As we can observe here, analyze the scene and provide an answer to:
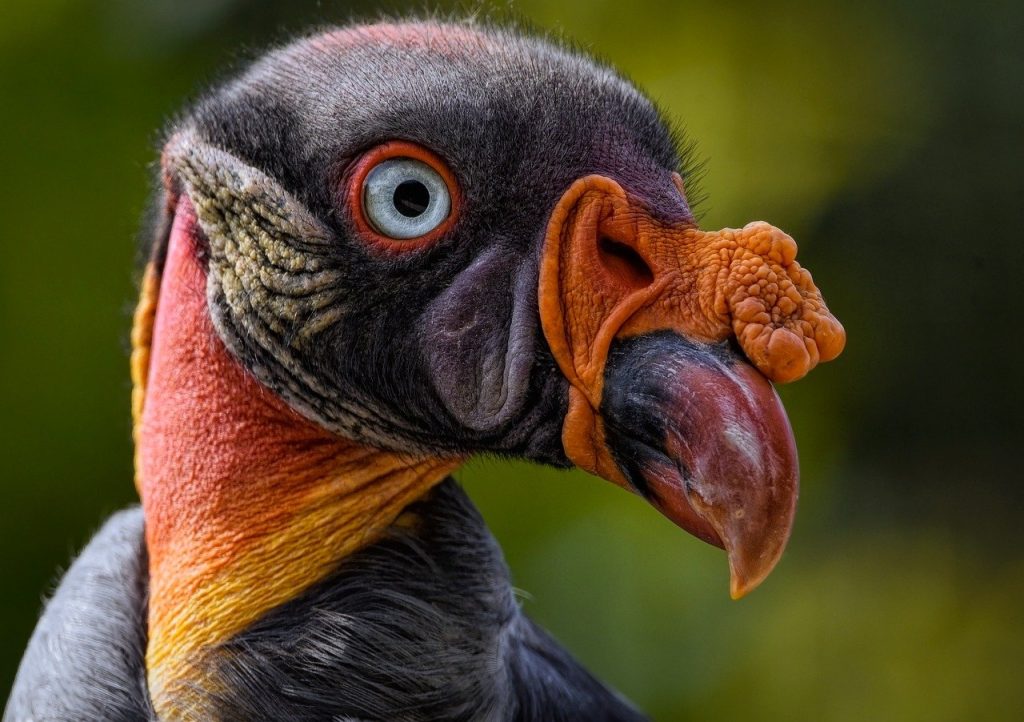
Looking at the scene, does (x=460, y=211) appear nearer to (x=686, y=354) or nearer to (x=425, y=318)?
(x=425, y=318)

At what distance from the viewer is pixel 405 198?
6.23 ft

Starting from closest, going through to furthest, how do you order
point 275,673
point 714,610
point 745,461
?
point 745,461 → point 275,673 → point 714,610

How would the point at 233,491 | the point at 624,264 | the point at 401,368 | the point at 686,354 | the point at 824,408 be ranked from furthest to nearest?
the point at 824,408 < the point at 233,491 < the point at 401,368 < the point at 624,264 < the point at 686,354

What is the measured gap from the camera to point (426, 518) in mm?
2154

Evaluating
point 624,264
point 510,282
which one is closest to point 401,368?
point 510,282

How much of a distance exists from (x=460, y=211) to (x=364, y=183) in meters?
0.17

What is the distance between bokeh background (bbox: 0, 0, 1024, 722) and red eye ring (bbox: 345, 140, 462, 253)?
3.25 meters

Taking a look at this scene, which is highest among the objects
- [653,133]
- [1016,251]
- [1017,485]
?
[1016,251]

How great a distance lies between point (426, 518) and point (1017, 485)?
3.82 meters

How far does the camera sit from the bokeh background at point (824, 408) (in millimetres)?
5051

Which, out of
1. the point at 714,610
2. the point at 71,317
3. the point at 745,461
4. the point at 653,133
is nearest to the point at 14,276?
the point at 71,317

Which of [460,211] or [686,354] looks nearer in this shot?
[686,354]

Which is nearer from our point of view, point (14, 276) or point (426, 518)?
point (426, 518)

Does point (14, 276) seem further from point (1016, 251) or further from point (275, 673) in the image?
point (1016, 251)
